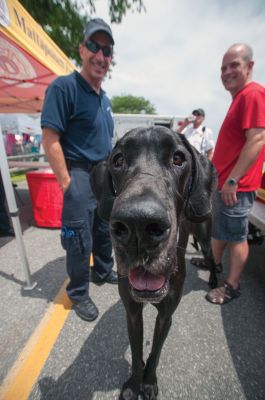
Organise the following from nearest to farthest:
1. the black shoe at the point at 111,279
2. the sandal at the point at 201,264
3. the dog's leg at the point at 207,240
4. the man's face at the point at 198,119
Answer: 1. the dog's leg at the point at 207,240
2. the black shoe at the point at 111,279
3. the sandal at the point at 201,264
4. the man's face at the point at 198,119

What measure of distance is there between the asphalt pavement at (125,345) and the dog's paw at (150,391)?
66mm

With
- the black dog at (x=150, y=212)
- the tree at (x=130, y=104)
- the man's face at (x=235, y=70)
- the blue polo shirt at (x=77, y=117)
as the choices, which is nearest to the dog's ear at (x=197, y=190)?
the black dog at (x=150, y=212)

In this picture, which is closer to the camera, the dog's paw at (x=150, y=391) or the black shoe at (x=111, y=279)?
the dog's paw at (x=150, y=391)

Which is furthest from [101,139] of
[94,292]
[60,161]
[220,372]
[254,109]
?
[220,372]

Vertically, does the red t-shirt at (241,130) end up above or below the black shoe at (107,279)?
above

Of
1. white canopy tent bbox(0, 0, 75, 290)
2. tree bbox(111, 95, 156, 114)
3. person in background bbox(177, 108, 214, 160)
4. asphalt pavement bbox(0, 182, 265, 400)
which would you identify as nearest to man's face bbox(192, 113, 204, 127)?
person in background bbox(177, 108, 214, 160)

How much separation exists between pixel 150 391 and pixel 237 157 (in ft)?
7.58

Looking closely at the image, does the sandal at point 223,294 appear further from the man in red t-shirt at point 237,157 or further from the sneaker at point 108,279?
the sneaker at point 108,279

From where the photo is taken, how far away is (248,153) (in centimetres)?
215

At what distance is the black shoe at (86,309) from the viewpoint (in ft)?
7.70

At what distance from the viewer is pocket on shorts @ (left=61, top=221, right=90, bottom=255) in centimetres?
223

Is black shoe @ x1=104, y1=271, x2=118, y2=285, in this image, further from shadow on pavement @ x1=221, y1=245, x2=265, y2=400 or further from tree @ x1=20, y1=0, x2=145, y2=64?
tree @ x1=20, y1=0, x2=145, y2=64

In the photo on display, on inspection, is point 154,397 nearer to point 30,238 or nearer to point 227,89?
point 227,89

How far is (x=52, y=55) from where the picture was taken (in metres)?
3.78
